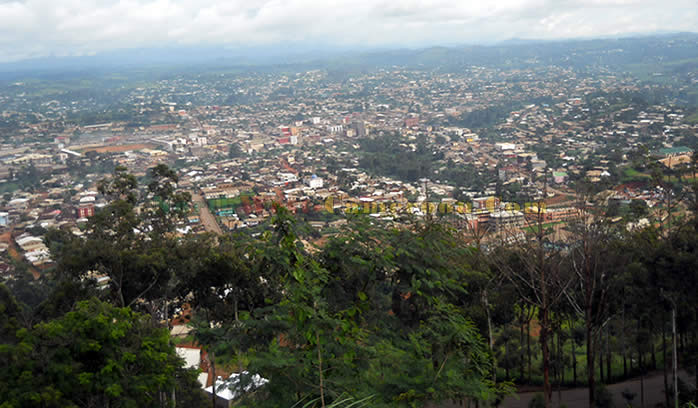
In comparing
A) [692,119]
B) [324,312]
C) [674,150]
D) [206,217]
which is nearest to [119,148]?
[206,217]

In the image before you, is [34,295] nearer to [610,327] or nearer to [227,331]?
[227,331]

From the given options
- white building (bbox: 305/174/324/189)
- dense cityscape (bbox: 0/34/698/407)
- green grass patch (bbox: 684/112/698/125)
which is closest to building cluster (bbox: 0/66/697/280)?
white building (bbox: 305/174/324/189)

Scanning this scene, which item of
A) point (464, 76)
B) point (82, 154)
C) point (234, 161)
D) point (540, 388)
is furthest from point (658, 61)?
point (540, 388)

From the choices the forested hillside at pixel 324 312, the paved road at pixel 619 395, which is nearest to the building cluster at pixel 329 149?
the forested hillside at pixel 324 312

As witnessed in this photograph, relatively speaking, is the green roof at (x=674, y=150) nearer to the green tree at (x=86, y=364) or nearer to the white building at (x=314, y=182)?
the white building at (x=314, y=182)

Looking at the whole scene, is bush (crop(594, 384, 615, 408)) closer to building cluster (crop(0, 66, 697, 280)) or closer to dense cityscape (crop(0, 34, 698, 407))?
dense cityscape (crop(0, 34, 698, 407))

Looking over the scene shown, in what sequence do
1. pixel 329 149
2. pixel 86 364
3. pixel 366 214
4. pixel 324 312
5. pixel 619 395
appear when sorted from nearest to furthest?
pixel 324 312 < pixel 86 364 < pixel 366 214 < pixel 619 395 < pixel 329 149

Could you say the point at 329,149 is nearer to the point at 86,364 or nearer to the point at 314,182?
the point at 314,182
